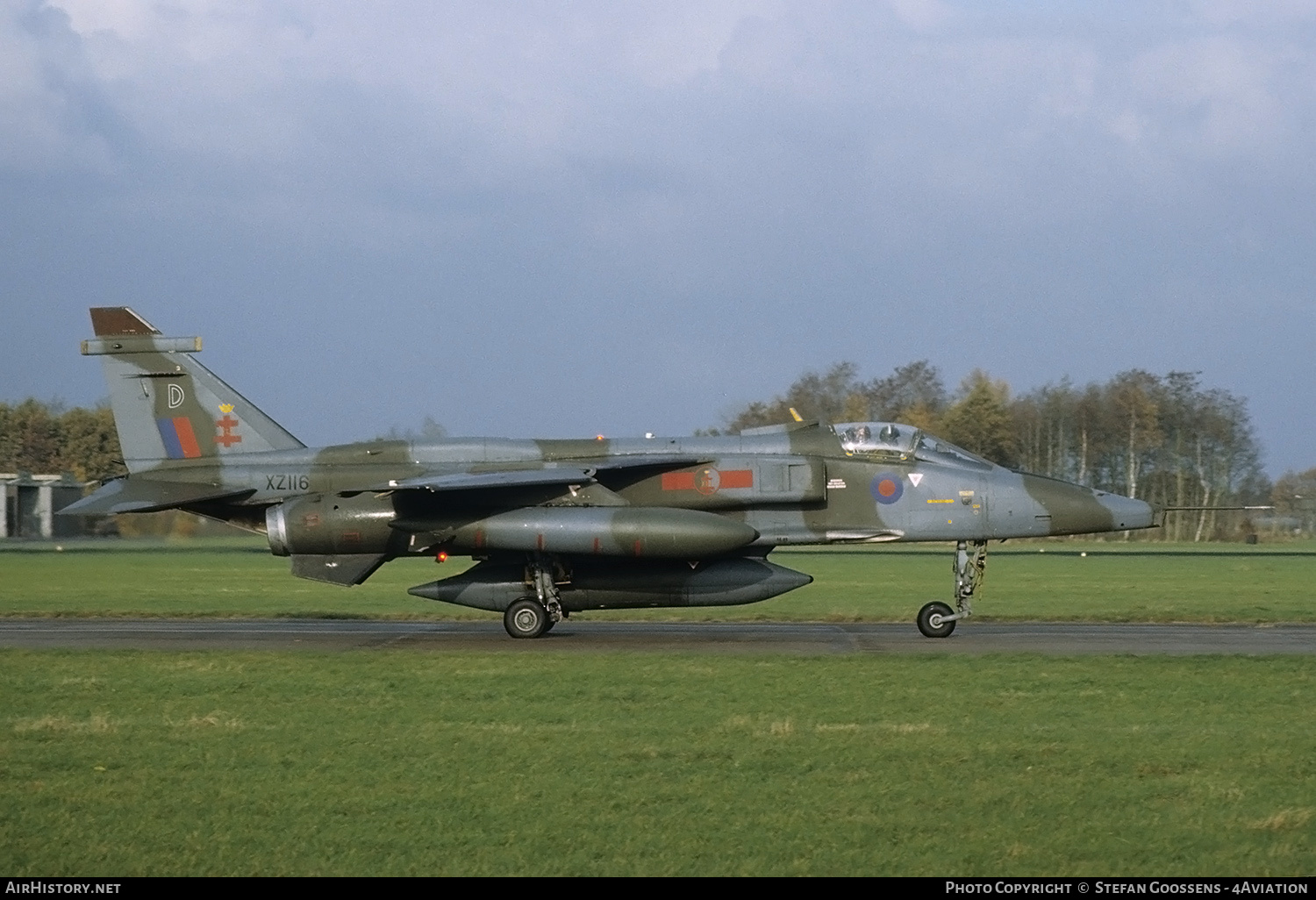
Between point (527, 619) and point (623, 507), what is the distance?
76.2 inches

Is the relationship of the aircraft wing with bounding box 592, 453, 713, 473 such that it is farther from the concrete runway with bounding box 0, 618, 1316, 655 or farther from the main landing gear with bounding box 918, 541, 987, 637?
the main landing gear with bounding box 918, 541, 987, 637

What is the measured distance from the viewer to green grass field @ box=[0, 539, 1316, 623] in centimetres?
2287

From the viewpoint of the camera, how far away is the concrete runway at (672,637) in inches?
651

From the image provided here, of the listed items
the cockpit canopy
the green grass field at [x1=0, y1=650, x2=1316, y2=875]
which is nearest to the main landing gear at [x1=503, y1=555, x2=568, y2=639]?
the green grass field at [x1=0, y1=650, x2=1316, y2=875]

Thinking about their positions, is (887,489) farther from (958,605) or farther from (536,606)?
(536,606)

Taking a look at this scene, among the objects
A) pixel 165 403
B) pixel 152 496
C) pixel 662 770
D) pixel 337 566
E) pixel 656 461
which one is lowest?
pixel 662 770

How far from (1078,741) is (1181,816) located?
2.24m

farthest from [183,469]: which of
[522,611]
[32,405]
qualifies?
[32,405]

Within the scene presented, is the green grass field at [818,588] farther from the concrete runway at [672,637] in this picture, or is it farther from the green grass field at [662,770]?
the green grass field at [662,770]

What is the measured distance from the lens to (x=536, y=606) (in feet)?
59.1

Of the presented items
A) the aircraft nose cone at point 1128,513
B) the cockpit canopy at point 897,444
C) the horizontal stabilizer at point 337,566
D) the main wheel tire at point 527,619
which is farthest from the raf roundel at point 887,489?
the horizontal stabilizer at point 337,566

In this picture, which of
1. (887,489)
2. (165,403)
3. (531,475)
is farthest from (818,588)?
(165,403)

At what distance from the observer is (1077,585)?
29.7m

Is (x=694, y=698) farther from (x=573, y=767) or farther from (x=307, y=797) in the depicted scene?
(x=307, y=797)
